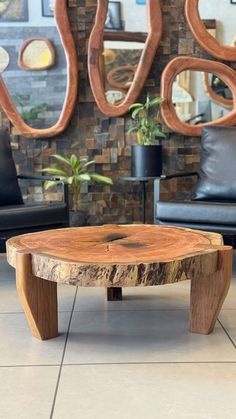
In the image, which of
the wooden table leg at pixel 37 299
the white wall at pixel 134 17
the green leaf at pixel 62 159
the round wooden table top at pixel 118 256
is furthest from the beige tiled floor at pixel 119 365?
the white wall at pixel 134 17

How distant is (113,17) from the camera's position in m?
3.85

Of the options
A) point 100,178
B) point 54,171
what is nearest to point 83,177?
point 100,178

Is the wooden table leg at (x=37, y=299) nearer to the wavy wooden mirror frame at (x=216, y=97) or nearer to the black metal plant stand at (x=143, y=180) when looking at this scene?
the black metal plant stand at (x=143, y=180)

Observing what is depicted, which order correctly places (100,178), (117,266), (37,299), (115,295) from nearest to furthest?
(117,266) → (37,299) → (115,295) → (100,178)

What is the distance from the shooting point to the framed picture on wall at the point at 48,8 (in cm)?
381

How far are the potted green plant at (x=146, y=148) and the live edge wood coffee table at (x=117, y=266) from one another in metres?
1.46

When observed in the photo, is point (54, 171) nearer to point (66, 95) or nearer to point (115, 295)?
point (66, 95)

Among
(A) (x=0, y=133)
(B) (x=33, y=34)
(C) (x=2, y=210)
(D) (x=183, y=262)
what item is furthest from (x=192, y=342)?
(B) (x=33, y=34)

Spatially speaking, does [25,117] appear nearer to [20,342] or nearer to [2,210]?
[2,210]

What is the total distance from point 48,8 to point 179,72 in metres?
1.16

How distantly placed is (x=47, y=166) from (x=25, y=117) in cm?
44

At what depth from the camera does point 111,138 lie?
3979mm

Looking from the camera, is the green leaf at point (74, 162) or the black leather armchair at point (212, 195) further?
the green leaf at point (74, 162)

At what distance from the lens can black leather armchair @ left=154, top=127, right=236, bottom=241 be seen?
287cm
